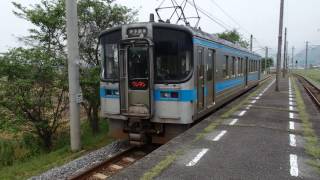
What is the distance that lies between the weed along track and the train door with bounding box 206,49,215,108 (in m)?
2.26

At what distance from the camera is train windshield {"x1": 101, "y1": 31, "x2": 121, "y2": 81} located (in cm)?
819

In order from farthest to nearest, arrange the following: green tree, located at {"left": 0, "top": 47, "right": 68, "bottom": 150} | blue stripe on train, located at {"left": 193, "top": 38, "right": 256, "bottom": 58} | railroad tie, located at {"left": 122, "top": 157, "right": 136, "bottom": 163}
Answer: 1. green tree, located at {"left": 0, "top": 47, "right": 68, "bottom": 150}
2. blue stripe on train, located at {"left": 193, "top": 38, "right": 256, "bottom": 58}
3. railroad tie, located at {"left": 122, "top": 157, "right": 136, "bottom": 163}

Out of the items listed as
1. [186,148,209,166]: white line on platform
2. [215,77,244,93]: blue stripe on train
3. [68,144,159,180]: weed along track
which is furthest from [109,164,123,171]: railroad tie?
[215,77,244,93]: blue stripe on train

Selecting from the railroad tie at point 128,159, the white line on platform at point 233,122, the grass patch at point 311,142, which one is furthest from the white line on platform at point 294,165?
the railroad tie at point 128,159

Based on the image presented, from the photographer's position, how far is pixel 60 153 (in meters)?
9.02

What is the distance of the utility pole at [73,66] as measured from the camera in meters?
8.49

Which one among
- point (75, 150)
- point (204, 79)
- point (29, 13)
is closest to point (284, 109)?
point (204, 79)

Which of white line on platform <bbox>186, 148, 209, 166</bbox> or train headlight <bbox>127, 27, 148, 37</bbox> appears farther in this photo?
train headlight <bbox>127, 27, 148, 37</bbox>

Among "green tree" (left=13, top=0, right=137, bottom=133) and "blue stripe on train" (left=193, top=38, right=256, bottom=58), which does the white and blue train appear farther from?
"green tree" (left=13, top=0, right=137, bottom=133)

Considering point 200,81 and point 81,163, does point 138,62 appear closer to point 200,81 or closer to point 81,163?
point 200,81

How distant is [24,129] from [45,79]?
1.83 metres

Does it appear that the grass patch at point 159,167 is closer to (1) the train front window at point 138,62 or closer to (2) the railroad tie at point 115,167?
(2) the railroad tie at point 115,167

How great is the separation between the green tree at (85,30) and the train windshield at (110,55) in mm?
3104

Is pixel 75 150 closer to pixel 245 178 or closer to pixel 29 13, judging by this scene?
pixel 245 178
